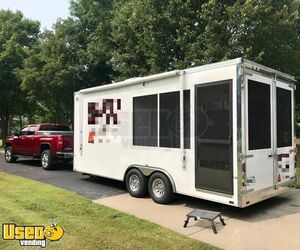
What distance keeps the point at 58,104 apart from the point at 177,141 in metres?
17.2

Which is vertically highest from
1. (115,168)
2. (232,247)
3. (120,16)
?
(120,16)

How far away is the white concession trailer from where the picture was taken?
6453 millimetres

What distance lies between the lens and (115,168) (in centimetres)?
916

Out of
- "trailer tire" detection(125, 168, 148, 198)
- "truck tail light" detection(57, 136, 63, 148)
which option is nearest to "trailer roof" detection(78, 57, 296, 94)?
"trailer tire" detection(125, 168, 148, 198)

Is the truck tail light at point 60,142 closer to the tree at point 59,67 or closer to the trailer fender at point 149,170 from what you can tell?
the trailer fender at point 149,170

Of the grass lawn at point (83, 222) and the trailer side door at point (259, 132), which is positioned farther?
the trailer side door at point (259, 132)

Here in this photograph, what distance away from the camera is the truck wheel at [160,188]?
25.0ft

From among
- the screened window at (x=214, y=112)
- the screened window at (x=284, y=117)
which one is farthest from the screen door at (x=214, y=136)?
the screened window at (x=284, y=117)

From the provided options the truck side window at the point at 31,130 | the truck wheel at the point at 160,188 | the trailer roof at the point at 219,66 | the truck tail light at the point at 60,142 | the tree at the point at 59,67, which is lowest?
the truck wheel at the point at 160,188

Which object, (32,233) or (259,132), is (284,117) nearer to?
(259,132)

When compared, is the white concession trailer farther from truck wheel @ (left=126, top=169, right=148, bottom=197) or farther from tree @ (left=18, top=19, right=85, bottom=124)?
tree @ (left=18, top=19, right=85, bottom=124)

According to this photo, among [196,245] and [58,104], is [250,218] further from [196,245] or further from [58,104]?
[58,104]

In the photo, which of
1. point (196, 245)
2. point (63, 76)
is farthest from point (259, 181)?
point (63, 76)

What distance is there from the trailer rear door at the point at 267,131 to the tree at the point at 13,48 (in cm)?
2009
